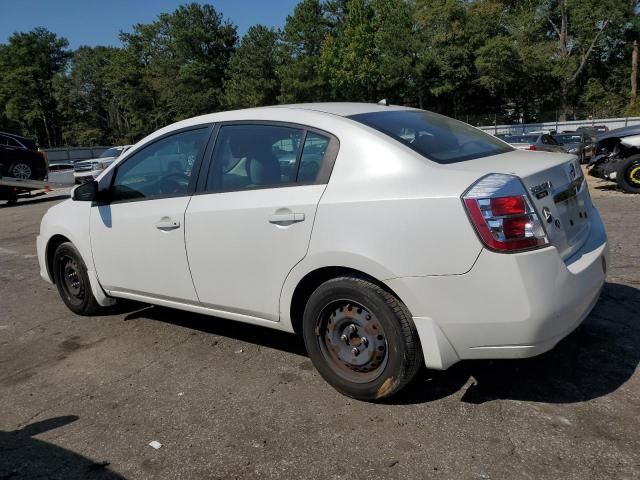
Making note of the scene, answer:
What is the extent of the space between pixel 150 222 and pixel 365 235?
5.81 ft

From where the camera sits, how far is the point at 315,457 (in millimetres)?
2658

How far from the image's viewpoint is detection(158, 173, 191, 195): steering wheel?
382 centimetres

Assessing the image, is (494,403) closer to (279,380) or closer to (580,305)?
(580,305)

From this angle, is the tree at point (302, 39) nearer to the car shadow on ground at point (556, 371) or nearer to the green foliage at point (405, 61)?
the green foliage at point (405, 61)

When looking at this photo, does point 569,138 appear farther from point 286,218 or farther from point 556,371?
point 286,218

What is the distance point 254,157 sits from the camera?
3.50 meters

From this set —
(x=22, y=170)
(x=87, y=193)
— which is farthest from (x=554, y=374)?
(x=22, y=170)

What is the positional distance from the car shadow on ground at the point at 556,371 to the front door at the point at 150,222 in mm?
804

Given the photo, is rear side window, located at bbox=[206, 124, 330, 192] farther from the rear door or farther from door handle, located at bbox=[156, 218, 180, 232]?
door handle, located at bbox=[156, 218, 180, 232]

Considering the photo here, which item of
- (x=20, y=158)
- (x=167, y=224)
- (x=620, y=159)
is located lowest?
(x=620, y=159)

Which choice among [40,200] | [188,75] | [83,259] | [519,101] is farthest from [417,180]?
[188,75]

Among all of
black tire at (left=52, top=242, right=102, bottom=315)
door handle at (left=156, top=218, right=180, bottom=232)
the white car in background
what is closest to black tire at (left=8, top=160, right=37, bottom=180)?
the white car in background

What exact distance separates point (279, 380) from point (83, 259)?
2.16 metres

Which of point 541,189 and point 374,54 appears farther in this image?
point 374,54
